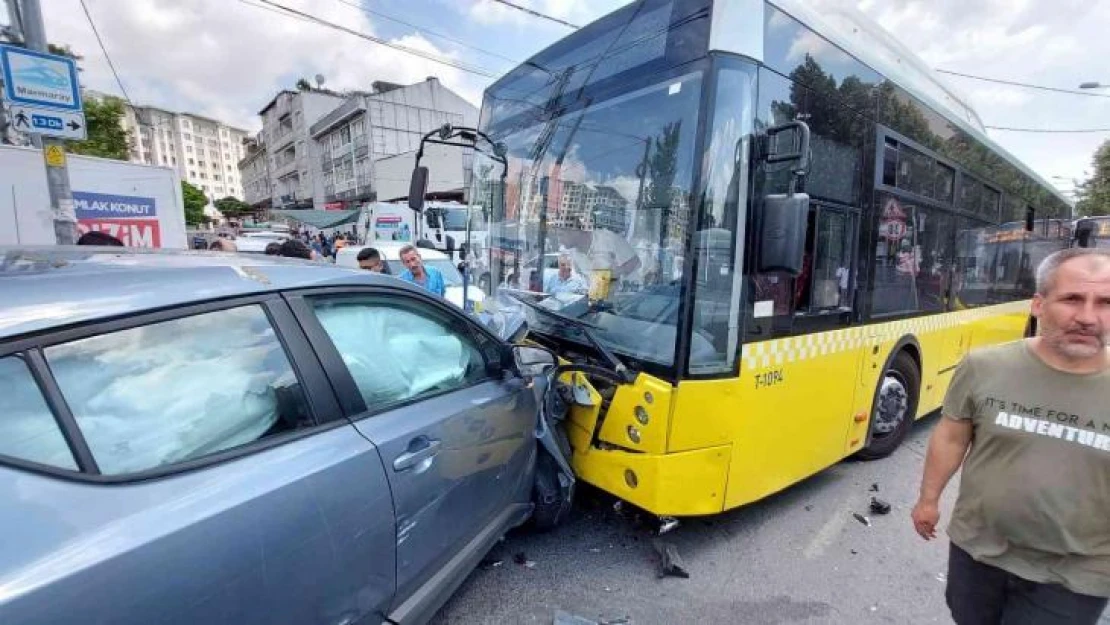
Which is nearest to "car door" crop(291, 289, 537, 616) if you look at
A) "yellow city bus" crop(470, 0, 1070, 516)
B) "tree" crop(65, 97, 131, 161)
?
"yellow city bus" crop(470, 0, 1070, 516)

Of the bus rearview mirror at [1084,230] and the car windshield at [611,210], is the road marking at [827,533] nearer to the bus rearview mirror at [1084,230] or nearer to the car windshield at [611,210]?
the car windshield at [611,210]

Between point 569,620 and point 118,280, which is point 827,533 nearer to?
point 569,620

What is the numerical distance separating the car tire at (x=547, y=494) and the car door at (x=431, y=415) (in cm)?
20

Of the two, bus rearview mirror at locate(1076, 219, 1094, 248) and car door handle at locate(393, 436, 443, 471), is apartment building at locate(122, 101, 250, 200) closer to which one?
bus rearview mirror at locate(1076, 219, 1094, 248)

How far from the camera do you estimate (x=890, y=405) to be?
4.24m

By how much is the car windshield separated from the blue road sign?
376 centimetres

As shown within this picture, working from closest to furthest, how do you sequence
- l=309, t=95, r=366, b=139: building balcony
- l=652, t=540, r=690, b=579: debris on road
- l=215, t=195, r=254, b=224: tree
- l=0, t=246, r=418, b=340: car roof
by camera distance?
l=0, t=246, r=418, b=340: car roof, l=652, t=540, r=690, b=579: debris on road, l=309, t=95, r=366, b=139: building balcony, l=215, t=195, r=254, b=224: tree

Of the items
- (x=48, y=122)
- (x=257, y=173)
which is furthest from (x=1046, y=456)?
(x=257, y=173)

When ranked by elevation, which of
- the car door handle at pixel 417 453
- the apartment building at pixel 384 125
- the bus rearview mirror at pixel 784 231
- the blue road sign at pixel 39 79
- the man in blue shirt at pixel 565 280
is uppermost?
the apartment building at pixel 384 125

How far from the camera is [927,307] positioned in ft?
14.7

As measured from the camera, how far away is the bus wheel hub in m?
4.17

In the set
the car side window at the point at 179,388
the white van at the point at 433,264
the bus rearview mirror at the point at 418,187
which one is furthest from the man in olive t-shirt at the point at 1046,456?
the white van at the point at 433,264

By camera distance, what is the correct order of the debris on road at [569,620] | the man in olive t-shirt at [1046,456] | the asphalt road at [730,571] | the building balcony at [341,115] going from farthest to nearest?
the building balcony at [341,115], the asphalt road at [730,571], the debris on road at [569,620], the man in olive t-shirt at [1046,456]

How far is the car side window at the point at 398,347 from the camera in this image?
1966 mm
